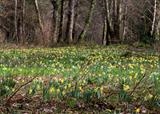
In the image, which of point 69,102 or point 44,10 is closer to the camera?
point 69,102

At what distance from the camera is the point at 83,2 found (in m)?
50.8

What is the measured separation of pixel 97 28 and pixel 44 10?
1539 cm

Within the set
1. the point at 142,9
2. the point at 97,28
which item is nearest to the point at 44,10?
the point at 142,9

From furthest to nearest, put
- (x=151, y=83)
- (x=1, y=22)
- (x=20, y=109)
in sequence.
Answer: (x=1, y=22) → (x=151, y=83) → (x=20, y=109)

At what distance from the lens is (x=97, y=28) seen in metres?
69.4

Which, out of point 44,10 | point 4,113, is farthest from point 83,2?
point 4,113

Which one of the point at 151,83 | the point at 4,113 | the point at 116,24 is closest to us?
the point at 4,113

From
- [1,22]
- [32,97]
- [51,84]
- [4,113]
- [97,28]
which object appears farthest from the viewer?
[97,28]

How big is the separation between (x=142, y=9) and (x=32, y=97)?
48.9 metres

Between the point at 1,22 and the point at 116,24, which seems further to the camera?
the point at 1,22

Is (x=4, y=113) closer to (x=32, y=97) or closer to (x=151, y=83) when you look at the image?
(x=32, y=97)

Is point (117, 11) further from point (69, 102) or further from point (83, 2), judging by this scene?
point (69, 102)

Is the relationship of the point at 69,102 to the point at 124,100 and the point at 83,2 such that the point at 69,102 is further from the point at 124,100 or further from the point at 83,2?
the point at 83,2

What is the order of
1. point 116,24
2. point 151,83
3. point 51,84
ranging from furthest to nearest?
1. point 116,24
2. point 151,83
3. point 51,84
